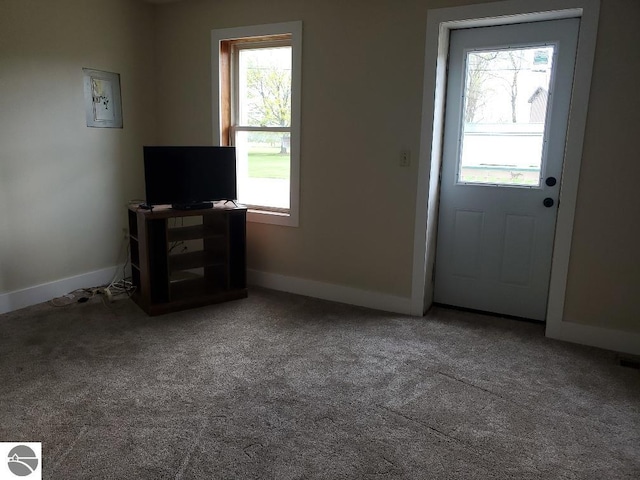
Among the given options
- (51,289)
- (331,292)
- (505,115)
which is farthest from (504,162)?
(51,289)

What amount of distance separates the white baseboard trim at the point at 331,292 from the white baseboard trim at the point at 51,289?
131 centimetres

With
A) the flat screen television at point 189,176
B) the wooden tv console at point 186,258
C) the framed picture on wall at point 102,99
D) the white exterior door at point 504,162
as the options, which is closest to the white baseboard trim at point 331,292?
the wooden tv console at point 186,258

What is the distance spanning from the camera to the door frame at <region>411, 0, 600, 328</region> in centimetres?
288

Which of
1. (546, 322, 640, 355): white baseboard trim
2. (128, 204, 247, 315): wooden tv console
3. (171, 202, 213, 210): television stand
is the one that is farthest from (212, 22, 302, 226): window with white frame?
(546, 322, 640, 355): white baseboard trim

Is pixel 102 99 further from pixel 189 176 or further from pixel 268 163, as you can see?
pixel 268 163

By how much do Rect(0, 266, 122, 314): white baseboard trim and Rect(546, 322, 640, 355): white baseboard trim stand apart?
3694 mm

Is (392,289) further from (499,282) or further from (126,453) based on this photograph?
(126,453)

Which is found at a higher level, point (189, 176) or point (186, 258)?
point (189, 176)

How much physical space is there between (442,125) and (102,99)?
2.88m

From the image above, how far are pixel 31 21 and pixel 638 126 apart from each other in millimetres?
4192

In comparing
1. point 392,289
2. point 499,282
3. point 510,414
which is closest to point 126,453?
point 510,414

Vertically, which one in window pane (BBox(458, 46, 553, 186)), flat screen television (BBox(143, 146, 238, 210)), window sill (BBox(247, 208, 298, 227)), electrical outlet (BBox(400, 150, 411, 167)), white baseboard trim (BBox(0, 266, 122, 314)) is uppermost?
window pane (BBox(458, 46, 553, 186))

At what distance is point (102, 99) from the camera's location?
4.05 m

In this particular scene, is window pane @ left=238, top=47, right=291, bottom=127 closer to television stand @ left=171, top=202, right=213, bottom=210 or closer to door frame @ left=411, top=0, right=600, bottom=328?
television stand @ left=171, top=202, right=213, bottom=210
